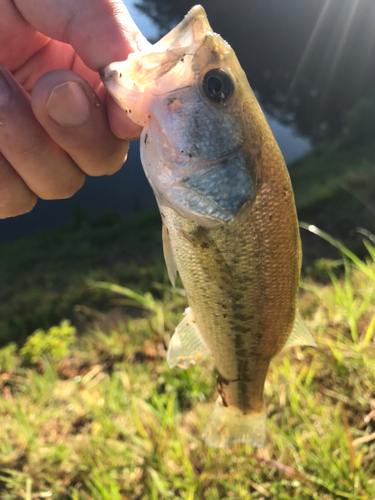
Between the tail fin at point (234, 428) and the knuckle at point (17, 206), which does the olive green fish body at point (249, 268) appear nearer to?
the tail fin at point (234, 428)

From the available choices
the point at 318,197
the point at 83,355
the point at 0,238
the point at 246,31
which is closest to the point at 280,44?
the point at 246,31

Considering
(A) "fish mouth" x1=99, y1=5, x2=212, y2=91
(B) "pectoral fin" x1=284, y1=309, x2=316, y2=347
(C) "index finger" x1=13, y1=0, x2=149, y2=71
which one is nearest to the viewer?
(A) "fish mouth" x1=99, y1=5, x2=212, y2=91

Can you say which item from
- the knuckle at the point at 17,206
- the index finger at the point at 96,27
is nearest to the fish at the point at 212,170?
the index finger at the point at 96,27

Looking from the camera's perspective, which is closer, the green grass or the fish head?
the fish head

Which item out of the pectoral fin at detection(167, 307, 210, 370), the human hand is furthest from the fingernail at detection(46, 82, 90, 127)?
the pectoral fin at detection(167, 307, 210, 370)

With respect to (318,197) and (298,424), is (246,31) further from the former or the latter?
(298,424)

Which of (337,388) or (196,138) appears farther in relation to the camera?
(337,388)

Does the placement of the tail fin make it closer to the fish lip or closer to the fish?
the fish
